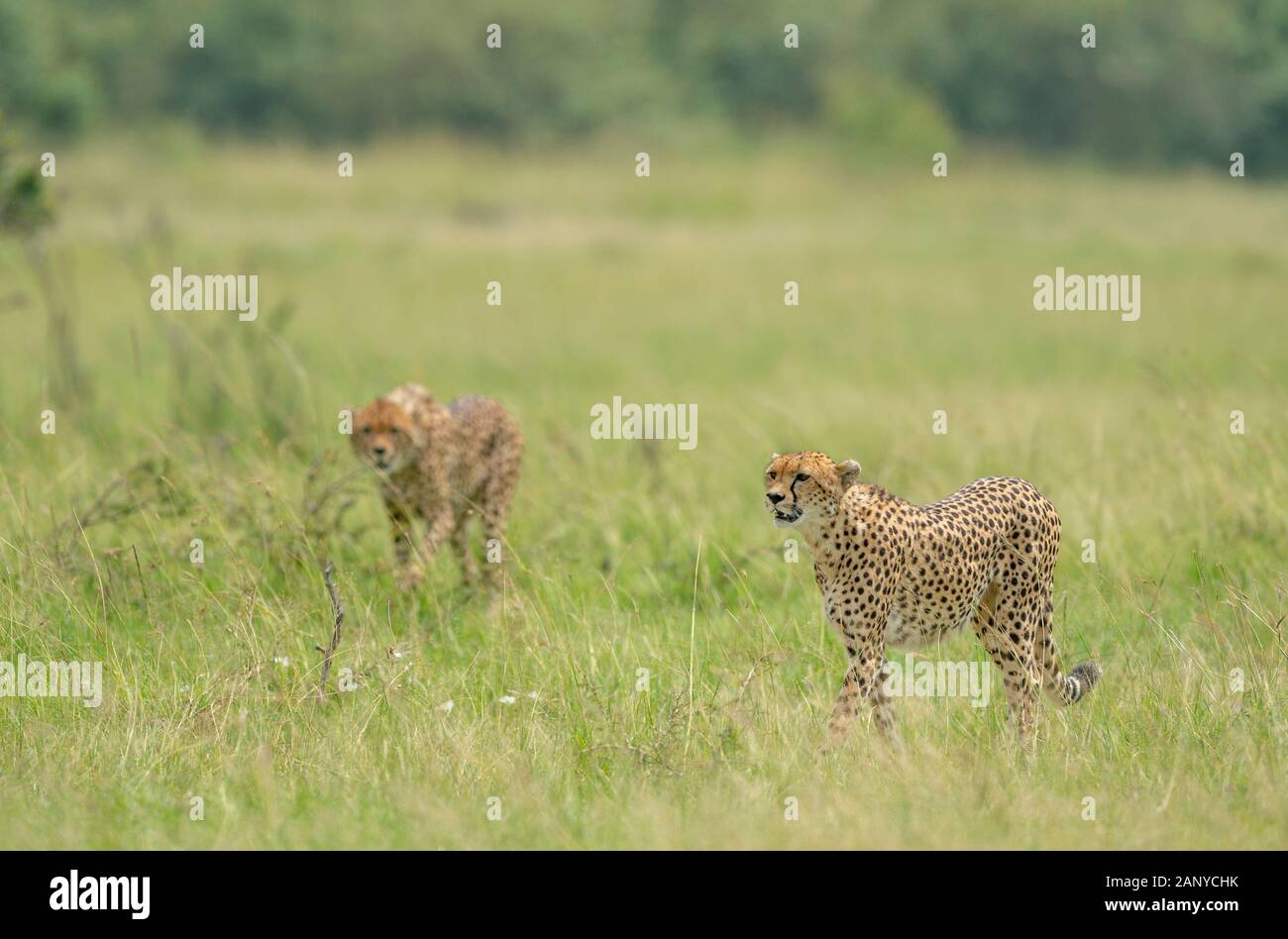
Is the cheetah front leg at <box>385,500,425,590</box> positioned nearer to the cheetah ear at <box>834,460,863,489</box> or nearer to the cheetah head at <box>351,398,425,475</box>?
the cheetah head at <box>351,398,425,475</box>

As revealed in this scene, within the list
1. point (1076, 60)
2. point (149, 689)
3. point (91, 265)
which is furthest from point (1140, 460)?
point (1076, 60)

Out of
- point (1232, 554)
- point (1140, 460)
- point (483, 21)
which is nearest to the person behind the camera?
point (1232, 554)

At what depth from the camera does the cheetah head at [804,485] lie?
4840 mm

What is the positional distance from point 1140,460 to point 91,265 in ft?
44.7

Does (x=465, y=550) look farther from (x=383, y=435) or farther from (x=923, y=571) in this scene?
(x=923, y=571)

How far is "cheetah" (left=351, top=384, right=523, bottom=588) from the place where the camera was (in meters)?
6.76

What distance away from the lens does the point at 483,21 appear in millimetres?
33969

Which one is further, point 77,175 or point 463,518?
point 77,175

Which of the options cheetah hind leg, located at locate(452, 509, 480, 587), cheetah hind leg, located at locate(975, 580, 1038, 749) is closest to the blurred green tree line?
cheetah hind leg, located at locate(452, 509, 480, 587)

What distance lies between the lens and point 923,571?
498cm

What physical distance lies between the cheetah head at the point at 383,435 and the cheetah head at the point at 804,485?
2265mm

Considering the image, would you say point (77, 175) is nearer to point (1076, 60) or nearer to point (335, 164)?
point (335, 164)

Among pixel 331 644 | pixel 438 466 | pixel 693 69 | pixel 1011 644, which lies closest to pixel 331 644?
pixel 331 644

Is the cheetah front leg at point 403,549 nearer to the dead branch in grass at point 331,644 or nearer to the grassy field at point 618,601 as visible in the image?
the grassy field at point 618,601
